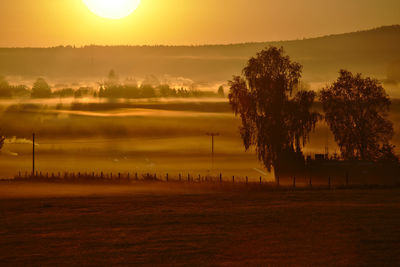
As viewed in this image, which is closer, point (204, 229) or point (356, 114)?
point (204, 229)

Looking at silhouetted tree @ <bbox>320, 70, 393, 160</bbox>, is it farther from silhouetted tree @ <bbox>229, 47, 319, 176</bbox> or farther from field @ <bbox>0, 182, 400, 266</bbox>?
field @ <bbox>0, 182, 400, 266</bbox>

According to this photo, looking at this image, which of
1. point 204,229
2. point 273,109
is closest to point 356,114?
point 273,109

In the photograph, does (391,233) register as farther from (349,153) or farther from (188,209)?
(349,153)

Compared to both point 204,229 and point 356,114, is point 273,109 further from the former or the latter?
point 204,229

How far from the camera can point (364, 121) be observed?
96.6 metres

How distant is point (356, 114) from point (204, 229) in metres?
57.1

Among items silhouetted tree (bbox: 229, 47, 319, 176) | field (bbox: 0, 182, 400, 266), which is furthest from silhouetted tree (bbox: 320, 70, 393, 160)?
field (bbox: 0, 182, 400, 266)

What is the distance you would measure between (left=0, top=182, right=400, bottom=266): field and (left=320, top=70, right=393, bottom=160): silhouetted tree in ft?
83.7

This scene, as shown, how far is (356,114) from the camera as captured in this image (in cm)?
9700

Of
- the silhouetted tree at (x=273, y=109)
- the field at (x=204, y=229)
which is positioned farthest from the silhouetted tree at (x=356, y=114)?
the field at (x=204, y=229)

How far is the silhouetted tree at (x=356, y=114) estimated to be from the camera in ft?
314

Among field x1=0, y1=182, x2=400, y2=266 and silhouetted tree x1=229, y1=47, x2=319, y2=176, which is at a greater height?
silhouetted tree x1=229, y1=47, x2=319, y2=176

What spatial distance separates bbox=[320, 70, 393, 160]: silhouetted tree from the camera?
3765 inches

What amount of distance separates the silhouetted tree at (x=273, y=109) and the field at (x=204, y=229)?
19497mm
